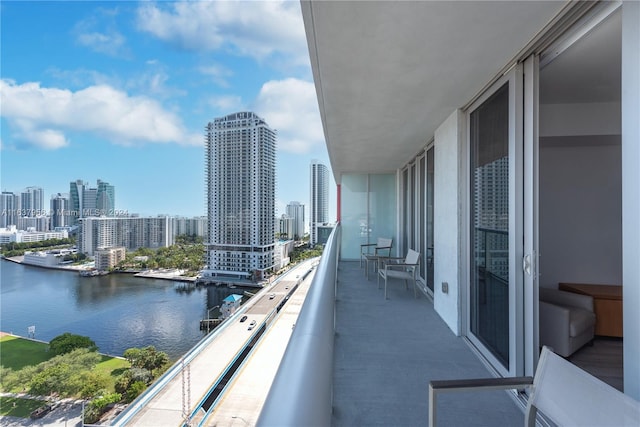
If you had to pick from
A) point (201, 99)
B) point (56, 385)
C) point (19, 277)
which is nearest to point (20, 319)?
point (19, 277)

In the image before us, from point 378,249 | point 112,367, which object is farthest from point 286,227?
point 378,249

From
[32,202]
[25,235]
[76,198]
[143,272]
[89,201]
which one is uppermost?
[76,198]

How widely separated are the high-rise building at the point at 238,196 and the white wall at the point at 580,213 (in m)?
27.6

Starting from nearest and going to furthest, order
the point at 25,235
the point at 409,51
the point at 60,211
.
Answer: the point at 409,51 → the point at 25,235 → the point at 60,211

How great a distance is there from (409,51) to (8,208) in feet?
121

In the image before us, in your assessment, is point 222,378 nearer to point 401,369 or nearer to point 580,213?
point 401,369

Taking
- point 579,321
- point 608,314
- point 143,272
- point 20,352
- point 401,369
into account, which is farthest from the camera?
point 143,272

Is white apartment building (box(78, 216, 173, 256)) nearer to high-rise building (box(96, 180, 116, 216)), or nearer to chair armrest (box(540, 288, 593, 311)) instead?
high-rise building (box(96, 180, 116, 216))

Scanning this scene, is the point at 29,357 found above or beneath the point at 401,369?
beneath

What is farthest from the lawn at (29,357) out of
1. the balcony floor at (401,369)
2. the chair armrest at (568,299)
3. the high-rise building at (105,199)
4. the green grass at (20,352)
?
the chair armrest at (568,299)

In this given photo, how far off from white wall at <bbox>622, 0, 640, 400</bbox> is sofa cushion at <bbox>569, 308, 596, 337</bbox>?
1.72m

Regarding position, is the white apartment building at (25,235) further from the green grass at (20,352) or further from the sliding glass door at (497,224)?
the sliding glass door at (497,224)

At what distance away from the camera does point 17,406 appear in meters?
13.1

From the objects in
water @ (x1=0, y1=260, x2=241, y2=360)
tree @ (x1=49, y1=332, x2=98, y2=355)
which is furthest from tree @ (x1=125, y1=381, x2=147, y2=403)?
tree @ (x1=49, y1=332, x2=98, y2=355)
